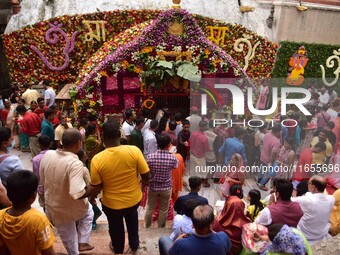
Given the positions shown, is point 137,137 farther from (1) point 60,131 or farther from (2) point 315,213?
(2) point 315,213

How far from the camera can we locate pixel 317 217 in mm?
5191

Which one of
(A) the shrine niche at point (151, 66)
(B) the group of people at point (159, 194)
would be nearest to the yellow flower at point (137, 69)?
(A) the shrine niche at point (151, 66)

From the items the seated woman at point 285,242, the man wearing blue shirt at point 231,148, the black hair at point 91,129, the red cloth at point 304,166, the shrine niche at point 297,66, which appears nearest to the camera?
the seated woman at point 285,242

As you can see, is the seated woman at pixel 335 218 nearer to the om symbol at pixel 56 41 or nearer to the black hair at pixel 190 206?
the black hair at pixel 190 206

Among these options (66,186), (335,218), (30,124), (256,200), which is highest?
(66,186)

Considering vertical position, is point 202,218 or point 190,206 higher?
point 202,218

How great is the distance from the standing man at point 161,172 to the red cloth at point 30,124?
4.53 m

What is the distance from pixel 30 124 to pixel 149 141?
3.15 metres

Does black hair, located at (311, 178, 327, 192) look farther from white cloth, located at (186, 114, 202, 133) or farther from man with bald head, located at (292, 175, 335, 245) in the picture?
white cloth, located at (186, 114, 202, 133)

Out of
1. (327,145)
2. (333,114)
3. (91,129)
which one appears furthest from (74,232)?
(333,114)

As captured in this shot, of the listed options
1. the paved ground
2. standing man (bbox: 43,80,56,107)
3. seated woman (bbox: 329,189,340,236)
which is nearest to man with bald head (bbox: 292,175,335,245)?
seated woman (bbox: 329,189,340,236)

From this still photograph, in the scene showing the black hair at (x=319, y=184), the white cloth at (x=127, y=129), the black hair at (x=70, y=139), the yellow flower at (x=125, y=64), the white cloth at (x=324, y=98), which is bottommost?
the white cloth at (x=324, y=98)

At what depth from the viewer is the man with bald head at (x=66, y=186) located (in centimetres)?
425

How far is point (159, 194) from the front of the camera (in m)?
6.17
